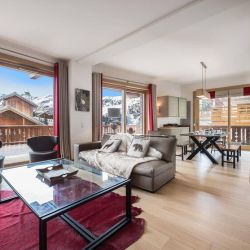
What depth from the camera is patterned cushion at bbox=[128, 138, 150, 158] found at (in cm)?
311

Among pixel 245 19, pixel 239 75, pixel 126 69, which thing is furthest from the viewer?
pixel 239 75

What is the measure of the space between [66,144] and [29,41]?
2141 millimetres

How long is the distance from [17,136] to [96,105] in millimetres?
2061

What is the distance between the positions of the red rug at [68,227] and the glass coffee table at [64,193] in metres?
0.06

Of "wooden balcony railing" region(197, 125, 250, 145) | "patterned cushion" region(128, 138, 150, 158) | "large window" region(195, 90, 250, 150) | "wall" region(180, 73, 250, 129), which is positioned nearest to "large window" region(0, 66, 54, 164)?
"patterned cushion" region(128, 138, 150, 158)

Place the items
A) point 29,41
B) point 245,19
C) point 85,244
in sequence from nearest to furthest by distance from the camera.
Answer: point 85,244
point 245,19
point 29,41

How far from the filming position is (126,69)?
17.1 ft

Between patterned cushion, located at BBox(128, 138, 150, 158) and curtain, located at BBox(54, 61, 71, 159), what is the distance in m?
1.62

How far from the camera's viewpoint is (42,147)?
11.7 feet

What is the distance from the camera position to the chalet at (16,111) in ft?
12.1

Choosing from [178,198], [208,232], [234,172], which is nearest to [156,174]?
[178,198]

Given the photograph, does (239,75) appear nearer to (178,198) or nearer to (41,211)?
(178,198)

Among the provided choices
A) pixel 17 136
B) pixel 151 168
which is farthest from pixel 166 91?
pixel 17 136

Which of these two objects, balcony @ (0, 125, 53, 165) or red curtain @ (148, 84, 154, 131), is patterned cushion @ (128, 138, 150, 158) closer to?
balcony @ (0, 125, 53, 165)
